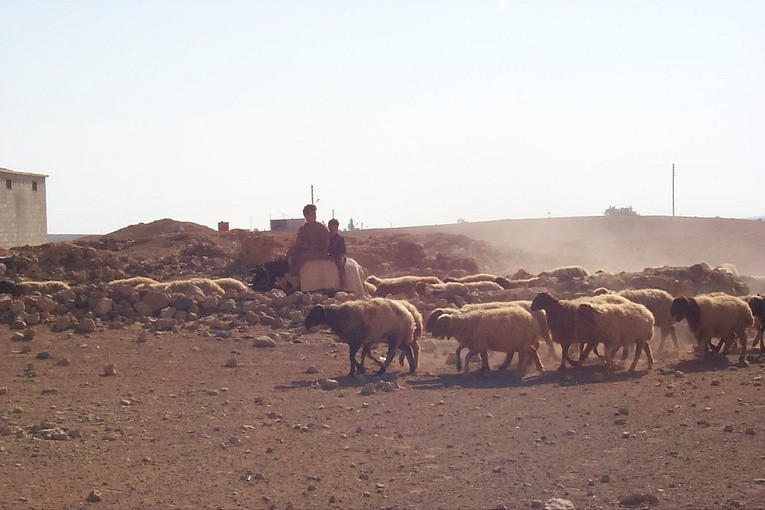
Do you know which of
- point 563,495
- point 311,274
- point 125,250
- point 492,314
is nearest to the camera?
point 563,495

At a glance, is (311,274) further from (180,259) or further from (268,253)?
(180,259)

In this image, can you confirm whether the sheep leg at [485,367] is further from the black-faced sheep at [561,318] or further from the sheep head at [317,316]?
the sheep head at [317,316]

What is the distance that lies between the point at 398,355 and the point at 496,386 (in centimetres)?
329

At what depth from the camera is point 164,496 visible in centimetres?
774

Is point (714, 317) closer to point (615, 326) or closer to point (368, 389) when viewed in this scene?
point (615, 326)

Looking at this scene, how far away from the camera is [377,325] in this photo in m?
14.2

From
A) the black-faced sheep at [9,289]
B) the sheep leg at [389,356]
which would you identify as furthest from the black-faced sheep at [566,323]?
the black-faced sheep at [9,289]

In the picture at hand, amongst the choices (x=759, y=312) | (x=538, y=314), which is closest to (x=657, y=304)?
(x=759, y=312)

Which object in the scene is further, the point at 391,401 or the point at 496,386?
the point at 496,386

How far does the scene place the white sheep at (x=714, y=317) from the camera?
14.9 metres

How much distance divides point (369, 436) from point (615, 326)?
17.6ft

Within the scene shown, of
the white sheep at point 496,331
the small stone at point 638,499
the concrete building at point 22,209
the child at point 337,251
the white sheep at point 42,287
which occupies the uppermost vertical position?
the concrete building at point 22,209

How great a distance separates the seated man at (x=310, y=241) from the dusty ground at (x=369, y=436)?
18.1ft

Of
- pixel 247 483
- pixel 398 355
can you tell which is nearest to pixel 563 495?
pixel 247 483
